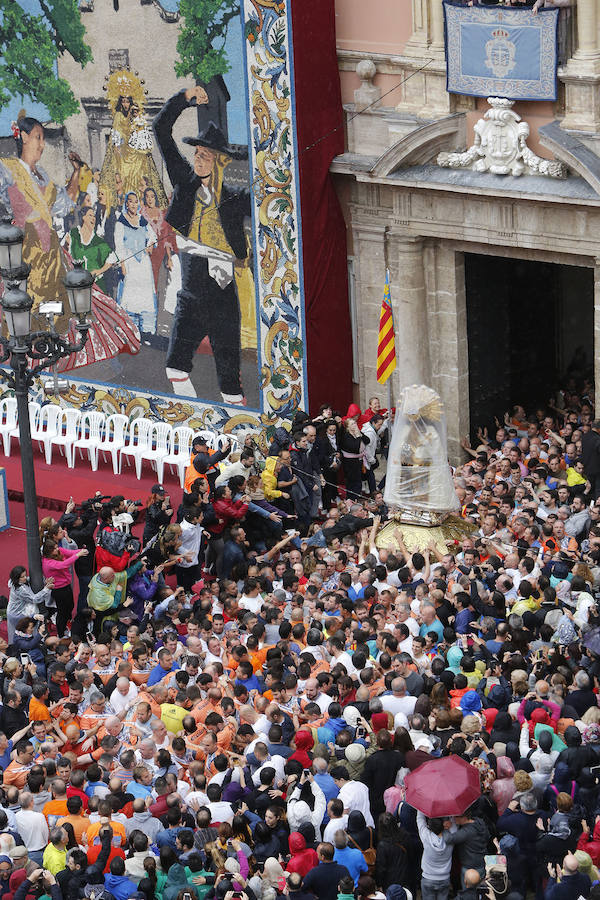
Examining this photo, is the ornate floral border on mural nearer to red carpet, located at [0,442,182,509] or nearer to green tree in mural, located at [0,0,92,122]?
red carpet, located at [0,442,182,509]

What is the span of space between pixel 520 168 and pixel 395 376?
12.4 ft

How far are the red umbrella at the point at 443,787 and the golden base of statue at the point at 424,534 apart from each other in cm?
572

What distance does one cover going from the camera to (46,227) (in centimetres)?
2623

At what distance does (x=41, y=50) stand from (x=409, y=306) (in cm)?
659

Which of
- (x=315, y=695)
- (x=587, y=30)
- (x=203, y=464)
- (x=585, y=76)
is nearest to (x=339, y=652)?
(x=315, y=695)

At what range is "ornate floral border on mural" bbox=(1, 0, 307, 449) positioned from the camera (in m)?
22.6

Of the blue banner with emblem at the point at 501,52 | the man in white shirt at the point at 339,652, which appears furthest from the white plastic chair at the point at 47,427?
the man in white shirt at the point at 339,652

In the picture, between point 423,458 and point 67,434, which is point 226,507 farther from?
point 67,434

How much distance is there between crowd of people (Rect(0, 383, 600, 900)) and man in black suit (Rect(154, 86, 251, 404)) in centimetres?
369

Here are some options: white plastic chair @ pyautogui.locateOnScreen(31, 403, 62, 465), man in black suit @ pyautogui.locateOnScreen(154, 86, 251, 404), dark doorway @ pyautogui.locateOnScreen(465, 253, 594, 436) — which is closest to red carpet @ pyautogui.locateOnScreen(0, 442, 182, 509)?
white plastic chair @ pyautogui.locateOnScreen(31, 403, 62, 465)

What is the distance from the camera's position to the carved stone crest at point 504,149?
2139 cm

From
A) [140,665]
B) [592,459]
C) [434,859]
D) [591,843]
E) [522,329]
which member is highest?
[522,329]

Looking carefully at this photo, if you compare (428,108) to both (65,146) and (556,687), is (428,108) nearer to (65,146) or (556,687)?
(65,146)

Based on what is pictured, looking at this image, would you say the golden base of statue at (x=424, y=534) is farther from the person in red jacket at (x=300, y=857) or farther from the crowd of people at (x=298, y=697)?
the person in red jacket at (x=300, y=857)
